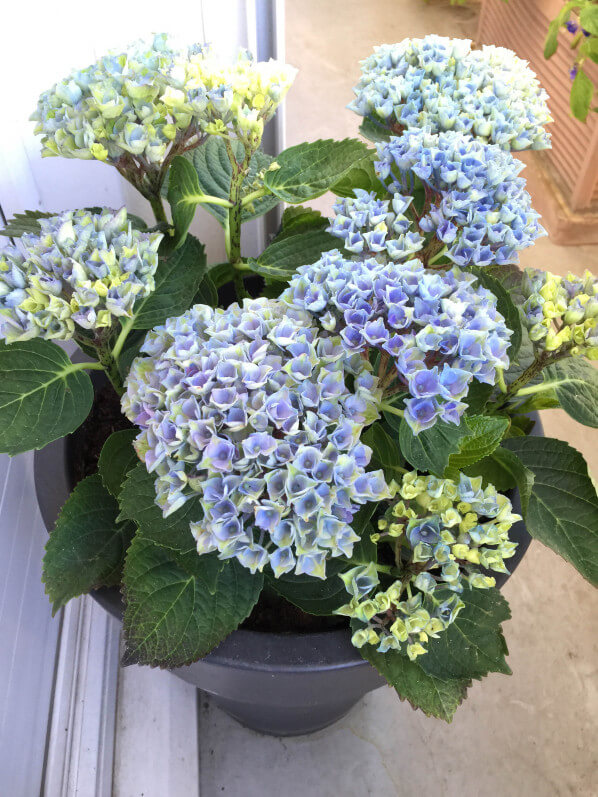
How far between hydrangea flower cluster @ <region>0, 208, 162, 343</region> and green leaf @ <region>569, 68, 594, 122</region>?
128cm

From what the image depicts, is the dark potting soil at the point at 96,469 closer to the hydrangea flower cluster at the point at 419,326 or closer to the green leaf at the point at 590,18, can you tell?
the hydrangea flower cluster at the point at 419,326

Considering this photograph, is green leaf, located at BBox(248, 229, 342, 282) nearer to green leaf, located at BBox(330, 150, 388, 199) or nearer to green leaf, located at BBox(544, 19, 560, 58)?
green leaf, located at BBox(330, 150, 388, 199)

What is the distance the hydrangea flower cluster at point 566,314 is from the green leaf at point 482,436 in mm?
92

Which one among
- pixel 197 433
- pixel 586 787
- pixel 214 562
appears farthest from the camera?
pixel 586 787

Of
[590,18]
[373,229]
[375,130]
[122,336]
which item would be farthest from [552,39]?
[122,336]

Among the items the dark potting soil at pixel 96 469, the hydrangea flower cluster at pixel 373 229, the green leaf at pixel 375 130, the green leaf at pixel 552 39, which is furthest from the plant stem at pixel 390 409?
the green leaf at pixel 552 39

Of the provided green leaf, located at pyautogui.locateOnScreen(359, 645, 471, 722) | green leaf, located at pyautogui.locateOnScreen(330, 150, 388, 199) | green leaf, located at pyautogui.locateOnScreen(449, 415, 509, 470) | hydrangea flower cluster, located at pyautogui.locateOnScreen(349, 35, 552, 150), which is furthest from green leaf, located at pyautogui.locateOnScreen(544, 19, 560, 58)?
green leaf, located at pyautogui.locateOnScreen(359, 645, 471, 722)

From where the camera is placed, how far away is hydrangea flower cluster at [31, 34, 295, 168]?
58 centimetres

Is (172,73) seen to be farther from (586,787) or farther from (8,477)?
(586,787)

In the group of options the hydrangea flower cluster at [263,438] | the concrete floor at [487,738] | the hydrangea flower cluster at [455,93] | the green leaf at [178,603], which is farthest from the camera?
the concrete floor at [487,738]

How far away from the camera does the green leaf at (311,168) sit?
680 millimetres

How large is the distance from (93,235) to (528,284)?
0.39m

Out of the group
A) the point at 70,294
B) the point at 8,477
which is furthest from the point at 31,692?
the point at 70,294

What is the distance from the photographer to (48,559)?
63 cm
